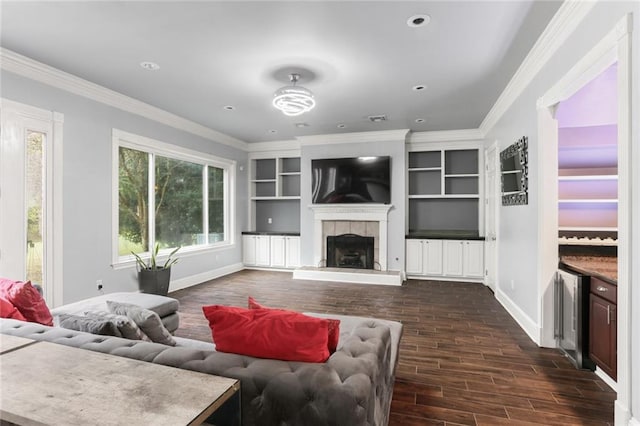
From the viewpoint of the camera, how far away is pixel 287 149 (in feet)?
24.6

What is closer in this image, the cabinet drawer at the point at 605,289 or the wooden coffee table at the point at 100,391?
the wooden coffee table at the point at 100,391

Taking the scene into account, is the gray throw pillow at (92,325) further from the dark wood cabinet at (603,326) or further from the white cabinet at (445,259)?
the white cabinet at (445,259)

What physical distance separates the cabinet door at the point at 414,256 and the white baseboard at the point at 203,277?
12.1 feet

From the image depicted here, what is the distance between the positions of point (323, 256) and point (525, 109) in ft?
14.4

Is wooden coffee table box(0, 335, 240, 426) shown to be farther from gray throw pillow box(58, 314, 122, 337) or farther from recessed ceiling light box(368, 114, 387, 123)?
recessed ceiling light box(368, 114, 387, 123)

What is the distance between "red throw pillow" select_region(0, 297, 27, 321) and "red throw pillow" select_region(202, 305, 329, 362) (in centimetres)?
151

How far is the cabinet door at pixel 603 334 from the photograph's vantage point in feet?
7.73

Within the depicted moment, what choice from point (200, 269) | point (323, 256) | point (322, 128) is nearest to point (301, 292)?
point (323, 256)

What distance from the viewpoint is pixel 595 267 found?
2.77 meters

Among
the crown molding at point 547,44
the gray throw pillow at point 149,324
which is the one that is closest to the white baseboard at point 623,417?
the crown molding at point 547,44

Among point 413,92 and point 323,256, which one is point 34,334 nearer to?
point 413,92

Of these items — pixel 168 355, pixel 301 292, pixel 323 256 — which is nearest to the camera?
pixel 168 355

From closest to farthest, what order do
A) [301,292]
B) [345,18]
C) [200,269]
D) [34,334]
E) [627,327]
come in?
[34,334]
[627,327]
[345,18]
[301,292]
[200,269]

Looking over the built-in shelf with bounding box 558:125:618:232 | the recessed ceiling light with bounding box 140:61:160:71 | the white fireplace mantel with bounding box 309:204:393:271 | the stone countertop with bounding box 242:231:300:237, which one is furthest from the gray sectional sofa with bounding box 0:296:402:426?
the stone countertop with bounding box 242:231:300:237
